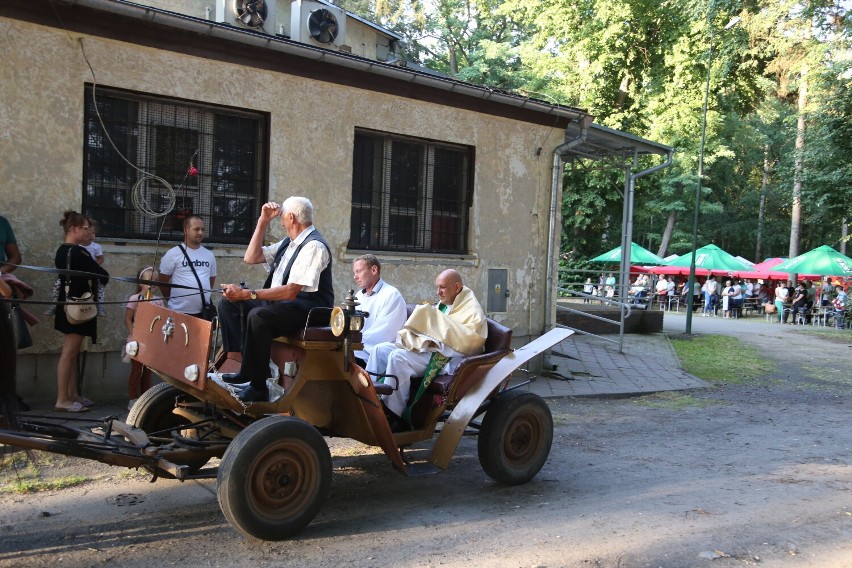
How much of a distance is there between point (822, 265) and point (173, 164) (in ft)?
80.8

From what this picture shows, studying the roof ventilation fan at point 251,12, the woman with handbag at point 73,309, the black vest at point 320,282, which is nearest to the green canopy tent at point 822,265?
the roof ventilation fan at point 251,12

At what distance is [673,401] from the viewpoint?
9.80m

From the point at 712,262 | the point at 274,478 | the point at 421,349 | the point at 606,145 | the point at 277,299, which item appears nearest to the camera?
the point at 274,478

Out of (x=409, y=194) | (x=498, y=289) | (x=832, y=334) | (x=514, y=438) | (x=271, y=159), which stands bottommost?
(x=832, y=334)

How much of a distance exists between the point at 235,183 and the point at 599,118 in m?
21.4

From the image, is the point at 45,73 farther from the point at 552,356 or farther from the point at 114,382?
the point at 552,356

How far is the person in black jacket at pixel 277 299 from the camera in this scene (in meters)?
4.55

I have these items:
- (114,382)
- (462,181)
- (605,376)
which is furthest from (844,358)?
(114,382)

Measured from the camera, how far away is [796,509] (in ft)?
17.1

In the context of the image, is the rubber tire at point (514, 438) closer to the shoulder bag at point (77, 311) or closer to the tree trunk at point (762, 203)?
the shoulder bag at point (77, 311)

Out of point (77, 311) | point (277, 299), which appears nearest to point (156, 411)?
point (277, 299)

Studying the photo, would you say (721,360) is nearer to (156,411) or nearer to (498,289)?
(498,289)

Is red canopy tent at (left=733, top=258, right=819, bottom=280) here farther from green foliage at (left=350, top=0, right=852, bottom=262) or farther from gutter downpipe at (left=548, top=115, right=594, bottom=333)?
→ gutter downpipe at (left=548, top=115, right=594, bottom=333)

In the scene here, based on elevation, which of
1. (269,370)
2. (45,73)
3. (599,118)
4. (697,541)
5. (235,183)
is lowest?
(697,541)
